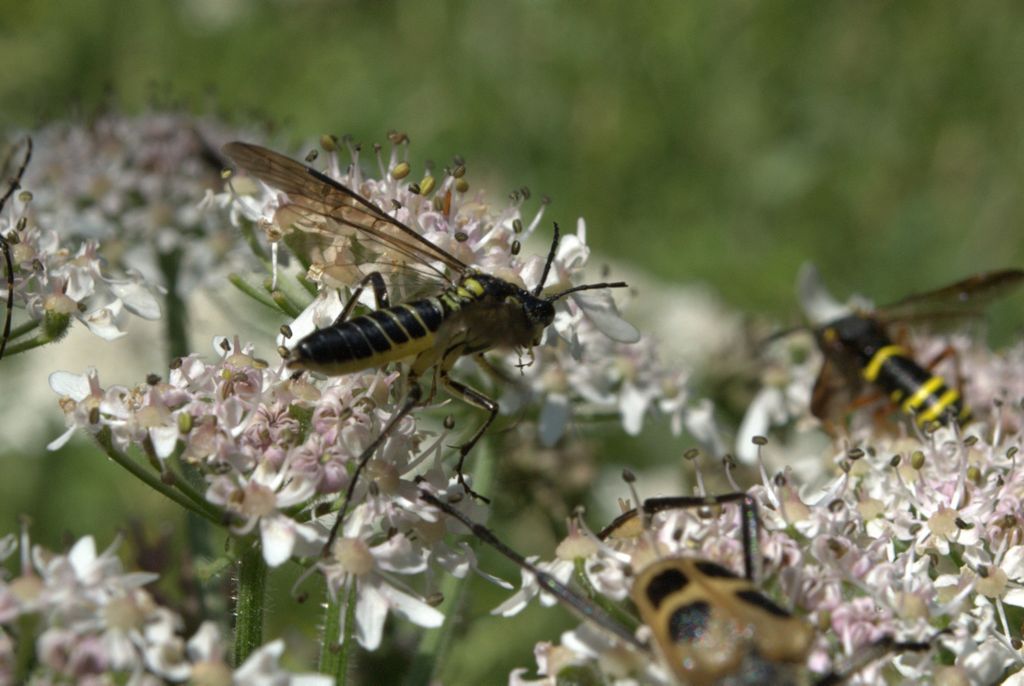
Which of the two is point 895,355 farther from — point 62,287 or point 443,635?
point 62,287

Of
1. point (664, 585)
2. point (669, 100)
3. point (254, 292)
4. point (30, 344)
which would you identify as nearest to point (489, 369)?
point (254, 292)

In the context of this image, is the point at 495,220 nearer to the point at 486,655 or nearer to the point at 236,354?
the point at 236,354

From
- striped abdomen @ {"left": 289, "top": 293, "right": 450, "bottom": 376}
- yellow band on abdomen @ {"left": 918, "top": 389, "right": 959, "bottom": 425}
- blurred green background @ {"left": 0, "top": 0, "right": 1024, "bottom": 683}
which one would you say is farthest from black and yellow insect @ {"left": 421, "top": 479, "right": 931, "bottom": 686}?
blurred green background @ {"left": 0, "top": 0, "right": 1024, "bottom": 683}

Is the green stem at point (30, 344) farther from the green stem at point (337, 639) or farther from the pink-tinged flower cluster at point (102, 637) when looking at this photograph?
the green stem at point (337, 639)

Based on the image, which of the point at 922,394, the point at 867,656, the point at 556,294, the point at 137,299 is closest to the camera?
the point at 867,656

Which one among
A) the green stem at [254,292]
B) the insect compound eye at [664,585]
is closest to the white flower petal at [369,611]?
the insect compound eye at [664,585]

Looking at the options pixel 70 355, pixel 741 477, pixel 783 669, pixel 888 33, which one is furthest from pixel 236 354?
pixel 888 33
